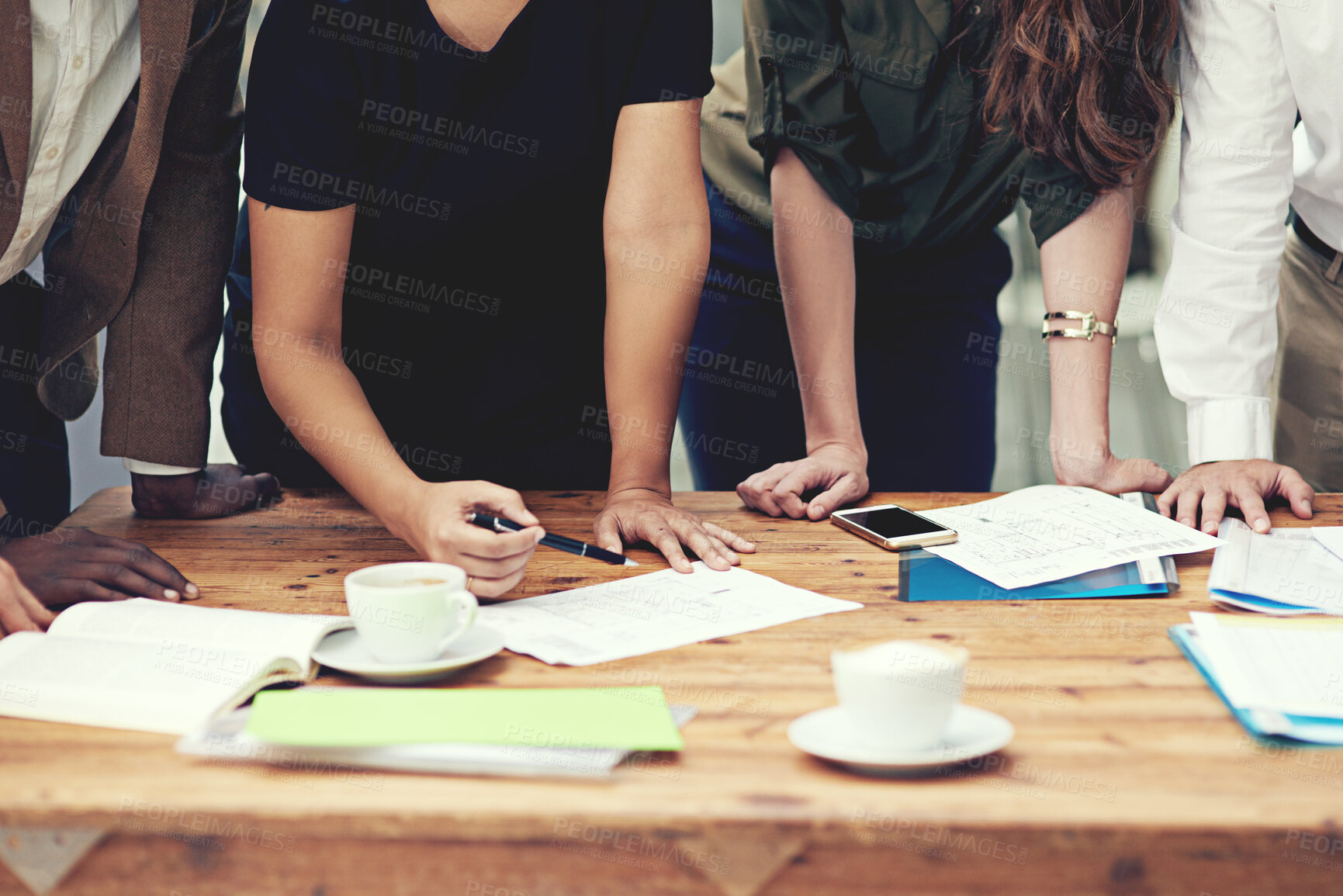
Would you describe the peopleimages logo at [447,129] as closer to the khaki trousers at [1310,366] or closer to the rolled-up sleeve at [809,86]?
the rolled-up sleeve at [809,86]

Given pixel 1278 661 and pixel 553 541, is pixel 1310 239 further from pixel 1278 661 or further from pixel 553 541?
pixel 553 541

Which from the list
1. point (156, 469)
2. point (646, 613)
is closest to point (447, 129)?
point (156, 469)

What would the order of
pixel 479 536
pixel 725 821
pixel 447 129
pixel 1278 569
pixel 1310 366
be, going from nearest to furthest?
pixel 725 821 < pixel 479 536 < pixel 1278 569 < pixel 447 129 < pixel 1310 366

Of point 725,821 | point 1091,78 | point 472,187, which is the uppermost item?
point 1091,78

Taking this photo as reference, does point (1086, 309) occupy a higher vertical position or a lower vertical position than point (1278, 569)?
higher

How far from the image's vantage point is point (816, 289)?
5.31 feet

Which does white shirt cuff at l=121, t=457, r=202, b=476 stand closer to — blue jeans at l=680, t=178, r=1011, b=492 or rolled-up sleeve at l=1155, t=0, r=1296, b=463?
blue jeans at l=680, t=178, r=1011, b=492

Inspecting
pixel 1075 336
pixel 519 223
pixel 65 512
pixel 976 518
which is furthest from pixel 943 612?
pixel 65 512

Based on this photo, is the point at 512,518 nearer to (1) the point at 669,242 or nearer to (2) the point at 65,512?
(1) the point at 669,242

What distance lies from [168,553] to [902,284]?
1.23 metres

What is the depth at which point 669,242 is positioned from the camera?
4.47 feet

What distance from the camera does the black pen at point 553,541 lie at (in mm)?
977

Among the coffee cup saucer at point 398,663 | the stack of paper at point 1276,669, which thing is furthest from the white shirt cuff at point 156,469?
the stack of paper at point 1276,669

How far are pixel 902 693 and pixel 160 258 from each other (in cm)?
109
